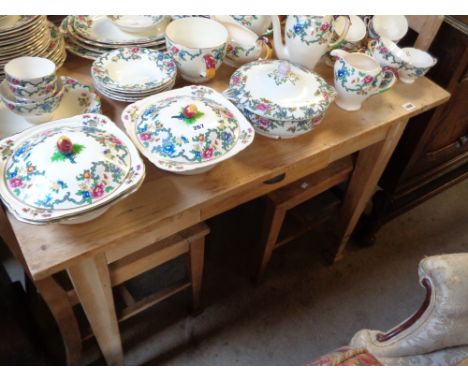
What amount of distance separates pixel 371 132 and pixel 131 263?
0.63 meters

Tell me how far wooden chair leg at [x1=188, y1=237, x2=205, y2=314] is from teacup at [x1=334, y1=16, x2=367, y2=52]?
0.59 m

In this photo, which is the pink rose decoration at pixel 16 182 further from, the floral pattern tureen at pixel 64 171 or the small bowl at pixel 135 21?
the small bowl at pixel 135 21

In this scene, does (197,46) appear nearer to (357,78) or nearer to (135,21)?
(135,21)

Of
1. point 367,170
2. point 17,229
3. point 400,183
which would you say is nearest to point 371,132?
point 367,170

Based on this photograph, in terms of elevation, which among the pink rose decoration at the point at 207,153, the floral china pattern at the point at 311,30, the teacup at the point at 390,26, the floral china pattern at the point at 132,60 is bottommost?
the pink rose decoration at the point at 207,153

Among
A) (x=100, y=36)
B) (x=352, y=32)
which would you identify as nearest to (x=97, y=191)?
(x=100, y=36)

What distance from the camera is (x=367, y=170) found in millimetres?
1240

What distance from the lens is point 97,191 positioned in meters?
0.70

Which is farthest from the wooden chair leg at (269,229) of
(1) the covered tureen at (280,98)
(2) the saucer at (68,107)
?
(2) the saucer at (68,107)

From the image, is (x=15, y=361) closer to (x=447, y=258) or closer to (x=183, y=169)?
(x=183, y=169)

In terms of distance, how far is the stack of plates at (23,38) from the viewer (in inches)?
33.9

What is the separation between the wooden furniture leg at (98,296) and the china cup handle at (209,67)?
→ 0.44 metres

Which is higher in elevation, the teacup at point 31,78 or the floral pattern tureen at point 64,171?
the teacup at point 31,78

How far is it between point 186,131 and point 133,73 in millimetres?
260
